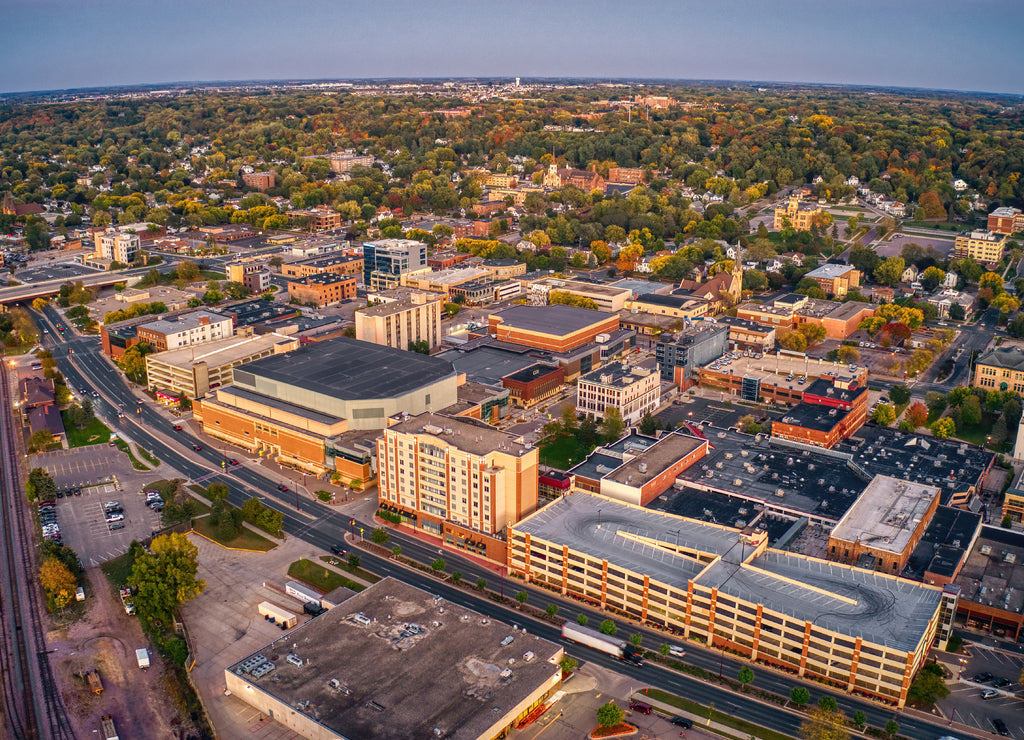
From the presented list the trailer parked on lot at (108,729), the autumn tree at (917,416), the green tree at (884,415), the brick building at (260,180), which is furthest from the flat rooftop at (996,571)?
the brick building at (260,180)

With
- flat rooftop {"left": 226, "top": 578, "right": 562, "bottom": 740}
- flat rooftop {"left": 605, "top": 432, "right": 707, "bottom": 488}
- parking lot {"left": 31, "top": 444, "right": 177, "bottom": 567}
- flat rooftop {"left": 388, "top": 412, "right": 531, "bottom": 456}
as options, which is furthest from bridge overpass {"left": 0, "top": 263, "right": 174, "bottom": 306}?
flat rooftop {"left": 605, "top": 432, "right": 707, "bottom": 488}

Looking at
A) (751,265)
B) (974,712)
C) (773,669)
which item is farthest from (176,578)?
(751,265)

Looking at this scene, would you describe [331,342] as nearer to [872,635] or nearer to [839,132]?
[872,635]

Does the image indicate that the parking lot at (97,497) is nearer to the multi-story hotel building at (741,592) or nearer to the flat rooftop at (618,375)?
the multi-story hotel building at (741,592)

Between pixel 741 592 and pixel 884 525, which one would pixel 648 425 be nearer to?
pixel 884 525

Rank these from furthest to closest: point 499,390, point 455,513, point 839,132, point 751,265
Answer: point 839,132
point 751,265
point 499,390
point 455,513

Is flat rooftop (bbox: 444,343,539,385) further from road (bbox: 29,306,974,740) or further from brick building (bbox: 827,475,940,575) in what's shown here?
brick building (bbox: 827,475,940,575)

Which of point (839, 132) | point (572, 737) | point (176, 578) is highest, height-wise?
point (839, 132)

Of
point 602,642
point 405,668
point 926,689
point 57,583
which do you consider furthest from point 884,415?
point 57,583

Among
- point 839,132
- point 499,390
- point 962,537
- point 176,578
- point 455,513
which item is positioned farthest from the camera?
point 839,132
